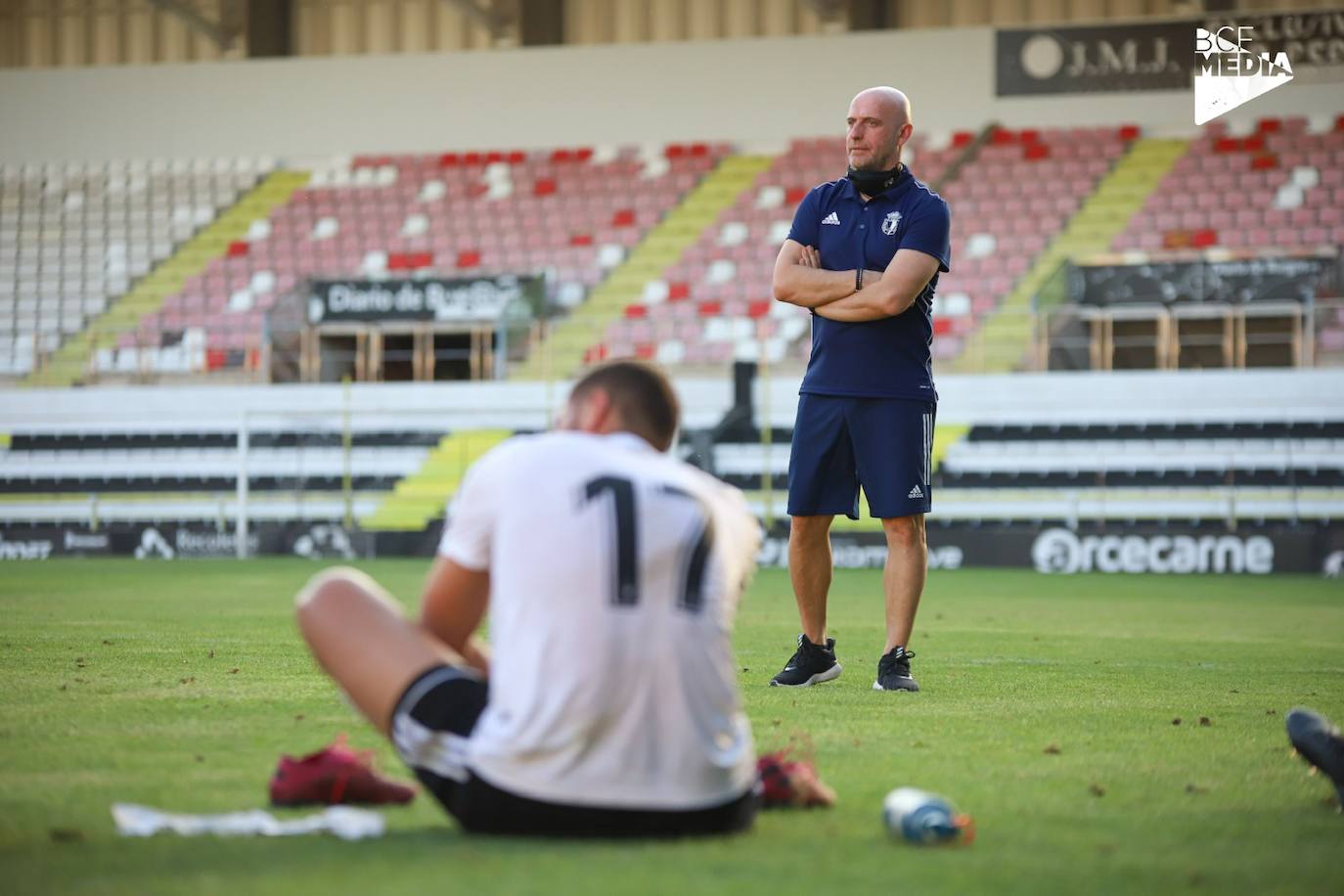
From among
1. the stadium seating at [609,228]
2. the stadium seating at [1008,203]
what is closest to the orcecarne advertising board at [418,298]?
the stadium seating at [609,228]

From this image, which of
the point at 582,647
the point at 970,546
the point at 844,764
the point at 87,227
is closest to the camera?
the point at 582,647

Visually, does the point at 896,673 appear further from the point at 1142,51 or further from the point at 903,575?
the point at 1142,51

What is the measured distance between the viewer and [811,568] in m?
5.42

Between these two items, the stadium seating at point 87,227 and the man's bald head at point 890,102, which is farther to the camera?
the stadium seating at point 87,227

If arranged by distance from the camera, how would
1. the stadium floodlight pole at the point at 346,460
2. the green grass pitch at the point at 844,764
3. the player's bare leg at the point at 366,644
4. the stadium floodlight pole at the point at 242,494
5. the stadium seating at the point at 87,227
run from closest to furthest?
the green grass pitch at the point at 844,764 → the player's bare leg at the point at 366,644 → the stadium floodlight pole at the point at 242,494 → the stadium floodlight pole at the point at 346,460 → the stadium seating at the point at 87,227

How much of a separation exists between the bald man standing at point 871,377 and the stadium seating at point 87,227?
17035 millimetres

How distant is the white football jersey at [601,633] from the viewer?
256 centimetres

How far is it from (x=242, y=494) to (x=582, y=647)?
1479 cm

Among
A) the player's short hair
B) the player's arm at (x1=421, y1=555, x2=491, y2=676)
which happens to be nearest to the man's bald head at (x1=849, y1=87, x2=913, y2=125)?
the player's short hair

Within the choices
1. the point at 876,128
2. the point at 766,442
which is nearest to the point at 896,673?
the point at 876,128

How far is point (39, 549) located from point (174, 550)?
49.1 inches

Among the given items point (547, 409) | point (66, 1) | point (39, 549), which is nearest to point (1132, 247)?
point (547, 409)

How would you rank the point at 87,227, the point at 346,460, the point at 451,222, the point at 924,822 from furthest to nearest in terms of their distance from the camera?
the point at 87,227 < the point at 451,222 < the point at 346,460 < the point at 924,822

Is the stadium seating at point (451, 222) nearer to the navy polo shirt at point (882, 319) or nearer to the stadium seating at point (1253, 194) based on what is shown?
the stadium seating at point (1253, 194)
